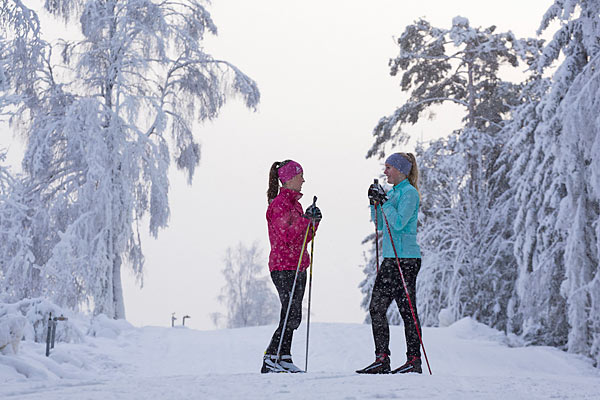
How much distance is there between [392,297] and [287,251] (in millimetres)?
964

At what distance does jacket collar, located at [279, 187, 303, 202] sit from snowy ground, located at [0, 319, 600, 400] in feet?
4.94

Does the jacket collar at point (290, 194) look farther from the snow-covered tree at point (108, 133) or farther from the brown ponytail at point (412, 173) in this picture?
the snow-covered tree at point (108, 133)

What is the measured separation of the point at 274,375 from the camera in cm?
504

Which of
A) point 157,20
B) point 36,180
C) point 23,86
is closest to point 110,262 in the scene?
point 36,180

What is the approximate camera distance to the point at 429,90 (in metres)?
23.5

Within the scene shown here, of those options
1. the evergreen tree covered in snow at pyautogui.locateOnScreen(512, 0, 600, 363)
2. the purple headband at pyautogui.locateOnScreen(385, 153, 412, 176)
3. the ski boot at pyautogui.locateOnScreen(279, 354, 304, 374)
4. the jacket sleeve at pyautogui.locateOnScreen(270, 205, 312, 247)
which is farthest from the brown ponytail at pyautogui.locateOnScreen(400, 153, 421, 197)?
the evergreen tree covered in snow at pyautogui.locateOnScreen(512, 0, 600, 363)

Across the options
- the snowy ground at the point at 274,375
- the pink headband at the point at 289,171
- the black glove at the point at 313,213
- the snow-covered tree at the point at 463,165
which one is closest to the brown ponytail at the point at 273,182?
the pink headband at the point at 289,171

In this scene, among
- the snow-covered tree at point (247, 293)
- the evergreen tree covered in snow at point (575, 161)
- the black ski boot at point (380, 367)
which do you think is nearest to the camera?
the black ski boot at point (380, 367)

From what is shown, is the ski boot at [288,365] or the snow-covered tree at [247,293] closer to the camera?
the ski boot at [288,365]

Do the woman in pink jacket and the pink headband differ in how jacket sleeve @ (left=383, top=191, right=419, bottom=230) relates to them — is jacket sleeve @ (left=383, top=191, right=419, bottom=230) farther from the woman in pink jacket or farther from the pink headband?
the pink headband

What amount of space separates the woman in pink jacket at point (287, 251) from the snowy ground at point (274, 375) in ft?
1.09

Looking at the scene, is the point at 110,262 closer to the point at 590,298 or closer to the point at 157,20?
the point at 157,20

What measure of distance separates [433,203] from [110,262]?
995cm

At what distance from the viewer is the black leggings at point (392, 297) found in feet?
17.9
